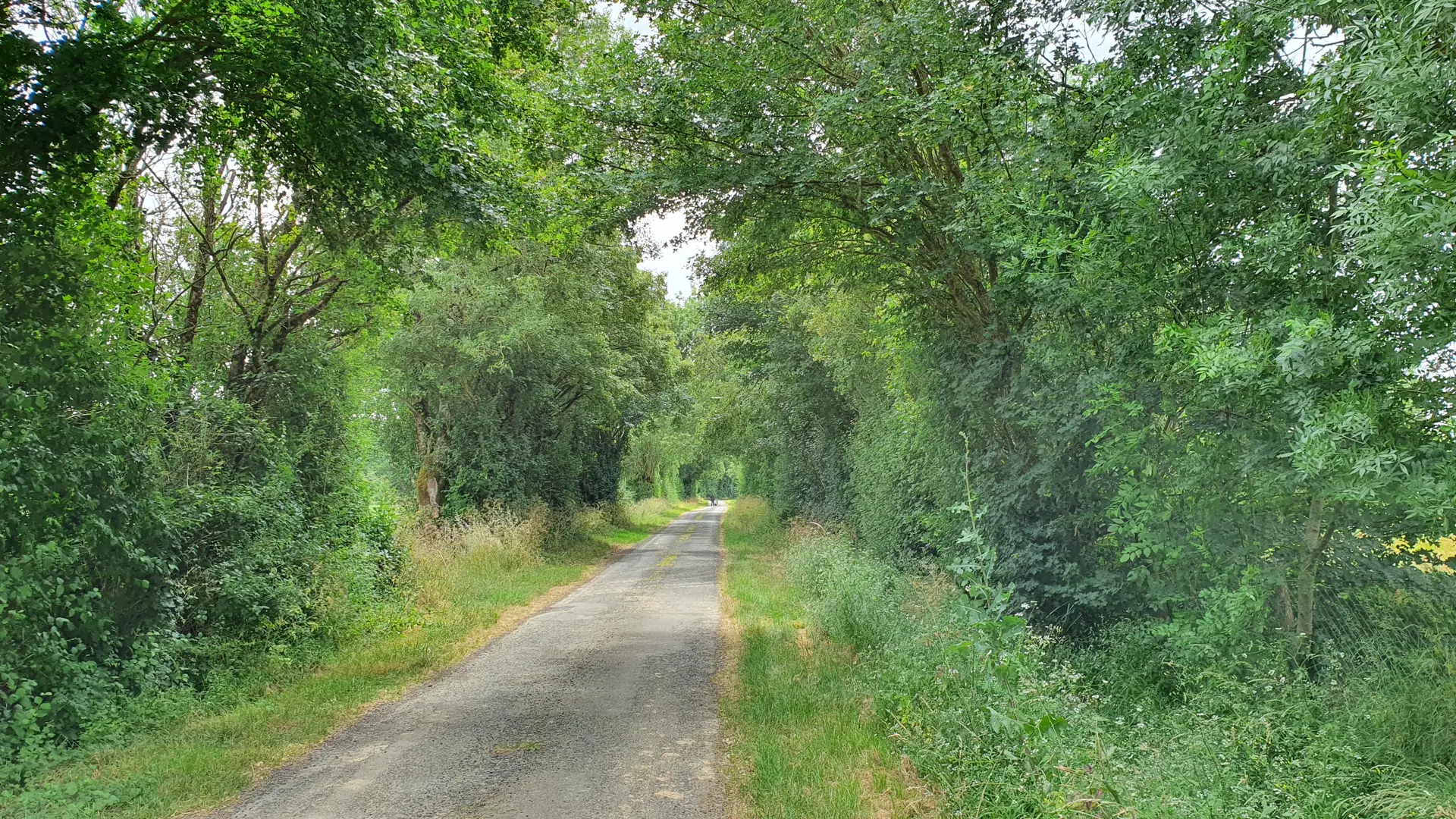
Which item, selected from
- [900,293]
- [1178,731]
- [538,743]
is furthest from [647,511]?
[1178,731]

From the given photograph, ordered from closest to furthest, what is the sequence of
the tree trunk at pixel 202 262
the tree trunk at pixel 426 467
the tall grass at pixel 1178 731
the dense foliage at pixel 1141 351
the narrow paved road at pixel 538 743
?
1. the tall grass at pixel 1178 731
2. the dense foliage at pixel 1141 351
3. the narrow paved road at pixel 538 743
4. the tree trunk at pixel 202 262
5. the tree trunk at pixel 426 467

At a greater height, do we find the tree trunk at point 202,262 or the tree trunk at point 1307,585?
the tree trunk at point 202,262

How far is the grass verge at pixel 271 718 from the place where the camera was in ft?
15.8

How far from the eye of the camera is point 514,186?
26.7ft

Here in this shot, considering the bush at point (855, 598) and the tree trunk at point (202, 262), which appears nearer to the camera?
the tree trunk at point (202, 262)

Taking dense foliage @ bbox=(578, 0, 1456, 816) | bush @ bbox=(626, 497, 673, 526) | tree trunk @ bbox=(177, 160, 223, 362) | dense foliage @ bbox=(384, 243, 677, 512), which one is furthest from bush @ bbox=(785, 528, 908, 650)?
bush @ bbox=(626, 497, 673, 526)

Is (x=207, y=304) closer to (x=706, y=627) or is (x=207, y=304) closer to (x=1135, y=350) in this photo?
(x=706, y=627)

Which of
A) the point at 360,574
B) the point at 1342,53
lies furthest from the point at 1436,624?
the point at 360,574

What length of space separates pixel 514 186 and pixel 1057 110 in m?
5.30

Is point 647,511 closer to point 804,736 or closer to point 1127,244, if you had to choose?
point 804,736

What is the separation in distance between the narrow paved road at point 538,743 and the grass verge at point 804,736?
0.26m

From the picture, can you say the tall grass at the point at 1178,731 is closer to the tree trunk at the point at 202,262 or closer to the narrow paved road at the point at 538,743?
the narrow paved road at the point at 538,743

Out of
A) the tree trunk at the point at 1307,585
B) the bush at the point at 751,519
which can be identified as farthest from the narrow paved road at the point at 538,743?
the bush at the point at 751,519

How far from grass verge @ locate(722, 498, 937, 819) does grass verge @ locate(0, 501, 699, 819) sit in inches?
134
